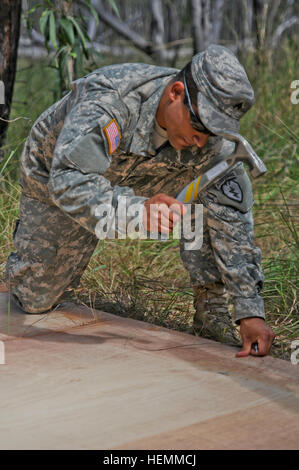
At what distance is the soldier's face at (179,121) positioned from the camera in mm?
2070

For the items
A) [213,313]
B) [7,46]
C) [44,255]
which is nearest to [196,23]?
[7,46]

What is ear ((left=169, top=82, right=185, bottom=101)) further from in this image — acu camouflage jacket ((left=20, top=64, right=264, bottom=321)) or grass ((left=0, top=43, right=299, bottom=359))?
grass ((left=0, top=43, right=299, bottom=359))

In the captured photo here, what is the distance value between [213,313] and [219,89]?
2.80 ft

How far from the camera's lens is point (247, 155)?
1964 mm

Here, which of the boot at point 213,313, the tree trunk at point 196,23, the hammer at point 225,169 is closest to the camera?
the hammer at point 225,169

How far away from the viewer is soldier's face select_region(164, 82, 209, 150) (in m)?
2.07

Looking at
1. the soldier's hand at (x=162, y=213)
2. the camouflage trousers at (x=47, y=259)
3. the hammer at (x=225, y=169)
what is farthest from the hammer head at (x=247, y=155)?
the camouflage trousers at (x=47, y=259)

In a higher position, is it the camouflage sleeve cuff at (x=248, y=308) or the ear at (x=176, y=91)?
the ear at (x=176, y=91)

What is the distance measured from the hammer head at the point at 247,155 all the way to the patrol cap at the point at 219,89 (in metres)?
0.01

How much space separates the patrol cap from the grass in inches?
31.9

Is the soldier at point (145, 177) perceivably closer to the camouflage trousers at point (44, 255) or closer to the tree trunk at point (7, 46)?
the camouflage trousers at point (44, 255)

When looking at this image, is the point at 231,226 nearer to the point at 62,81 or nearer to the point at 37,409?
the point at 37,409

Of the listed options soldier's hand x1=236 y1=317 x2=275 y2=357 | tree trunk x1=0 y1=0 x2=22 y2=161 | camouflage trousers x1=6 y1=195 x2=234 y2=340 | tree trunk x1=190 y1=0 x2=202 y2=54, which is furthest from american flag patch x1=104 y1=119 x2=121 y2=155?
tree trunk x1=190 y1=0 x2=202 y2=54
